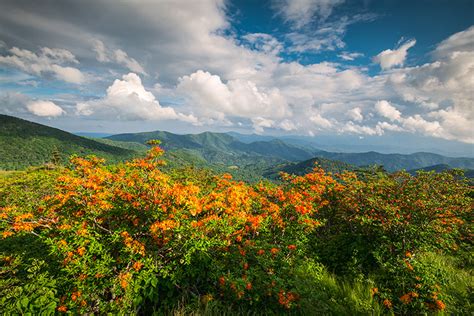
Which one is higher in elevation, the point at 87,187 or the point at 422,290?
the point at 87,187

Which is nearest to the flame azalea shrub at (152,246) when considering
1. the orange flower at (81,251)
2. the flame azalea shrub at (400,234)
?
the orange flower at (81,251)

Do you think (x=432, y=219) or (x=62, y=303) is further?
(x=432, y=219)

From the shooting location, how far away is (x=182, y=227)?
5.33m

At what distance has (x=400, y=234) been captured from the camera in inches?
275

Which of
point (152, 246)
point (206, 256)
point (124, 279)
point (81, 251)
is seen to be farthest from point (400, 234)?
point (81, 251)

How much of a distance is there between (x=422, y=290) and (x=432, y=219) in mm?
2360

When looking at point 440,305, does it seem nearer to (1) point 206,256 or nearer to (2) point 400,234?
(2) point 400,234

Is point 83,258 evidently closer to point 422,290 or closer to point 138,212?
point 138,212

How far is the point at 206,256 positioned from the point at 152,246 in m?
1.52

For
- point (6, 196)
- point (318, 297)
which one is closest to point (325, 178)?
point (318, 297)

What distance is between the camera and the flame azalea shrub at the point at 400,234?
5.78 metres

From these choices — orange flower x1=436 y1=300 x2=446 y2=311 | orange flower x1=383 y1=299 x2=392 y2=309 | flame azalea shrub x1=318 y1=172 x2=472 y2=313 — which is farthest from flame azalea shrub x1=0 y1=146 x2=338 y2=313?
orange flower x1=436 y1=300 x2=446 y2=311

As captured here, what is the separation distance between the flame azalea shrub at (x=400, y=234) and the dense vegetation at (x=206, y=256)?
0.04m

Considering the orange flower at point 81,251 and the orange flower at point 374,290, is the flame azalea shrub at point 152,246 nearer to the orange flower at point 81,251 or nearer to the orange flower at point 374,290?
the orange flower at point 81,251
